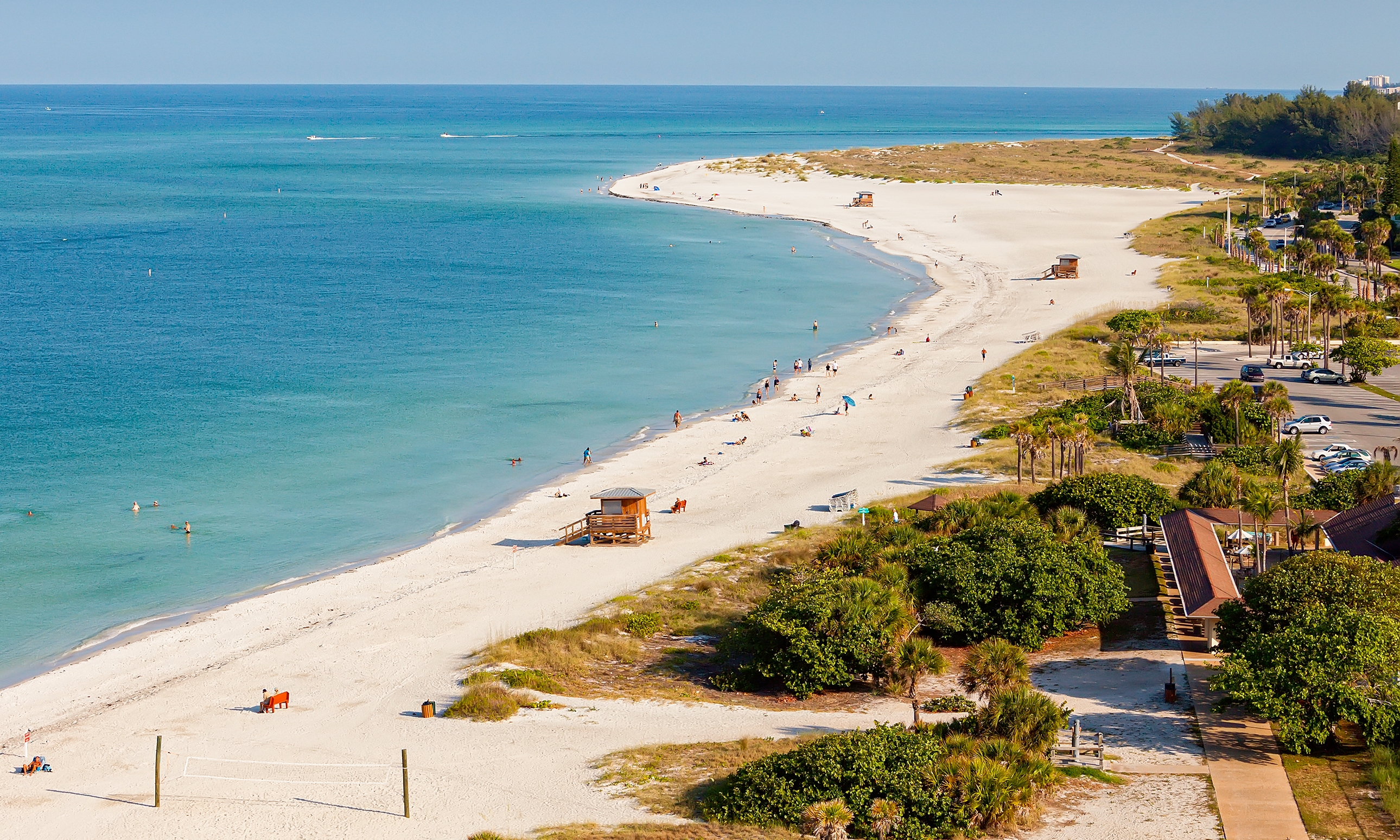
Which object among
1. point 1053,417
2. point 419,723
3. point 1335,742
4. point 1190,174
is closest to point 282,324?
point 1053,417

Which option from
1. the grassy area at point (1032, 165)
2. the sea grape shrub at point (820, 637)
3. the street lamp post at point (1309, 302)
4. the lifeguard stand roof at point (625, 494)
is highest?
the grassy area at point (1032, 165)

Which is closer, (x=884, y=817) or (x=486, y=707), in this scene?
(x=884, y=817)

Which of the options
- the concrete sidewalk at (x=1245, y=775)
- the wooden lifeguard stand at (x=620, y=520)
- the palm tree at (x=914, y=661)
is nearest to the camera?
the concrete sidewalk at (x=1245, y=775)

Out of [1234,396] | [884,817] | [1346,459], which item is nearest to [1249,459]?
[1346,459]

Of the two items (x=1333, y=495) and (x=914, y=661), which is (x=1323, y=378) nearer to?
(x=1333, y=495)

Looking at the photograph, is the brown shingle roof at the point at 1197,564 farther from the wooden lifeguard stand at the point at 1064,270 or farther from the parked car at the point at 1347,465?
the wooden lifeguard stand at the point at 1064,270

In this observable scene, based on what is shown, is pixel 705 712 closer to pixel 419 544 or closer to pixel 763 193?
pixel 419 544

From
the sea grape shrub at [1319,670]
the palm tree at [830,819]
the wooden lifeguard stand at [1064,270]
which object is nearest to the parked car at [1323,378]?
the wooden lifeguard stand at [1064,270]
